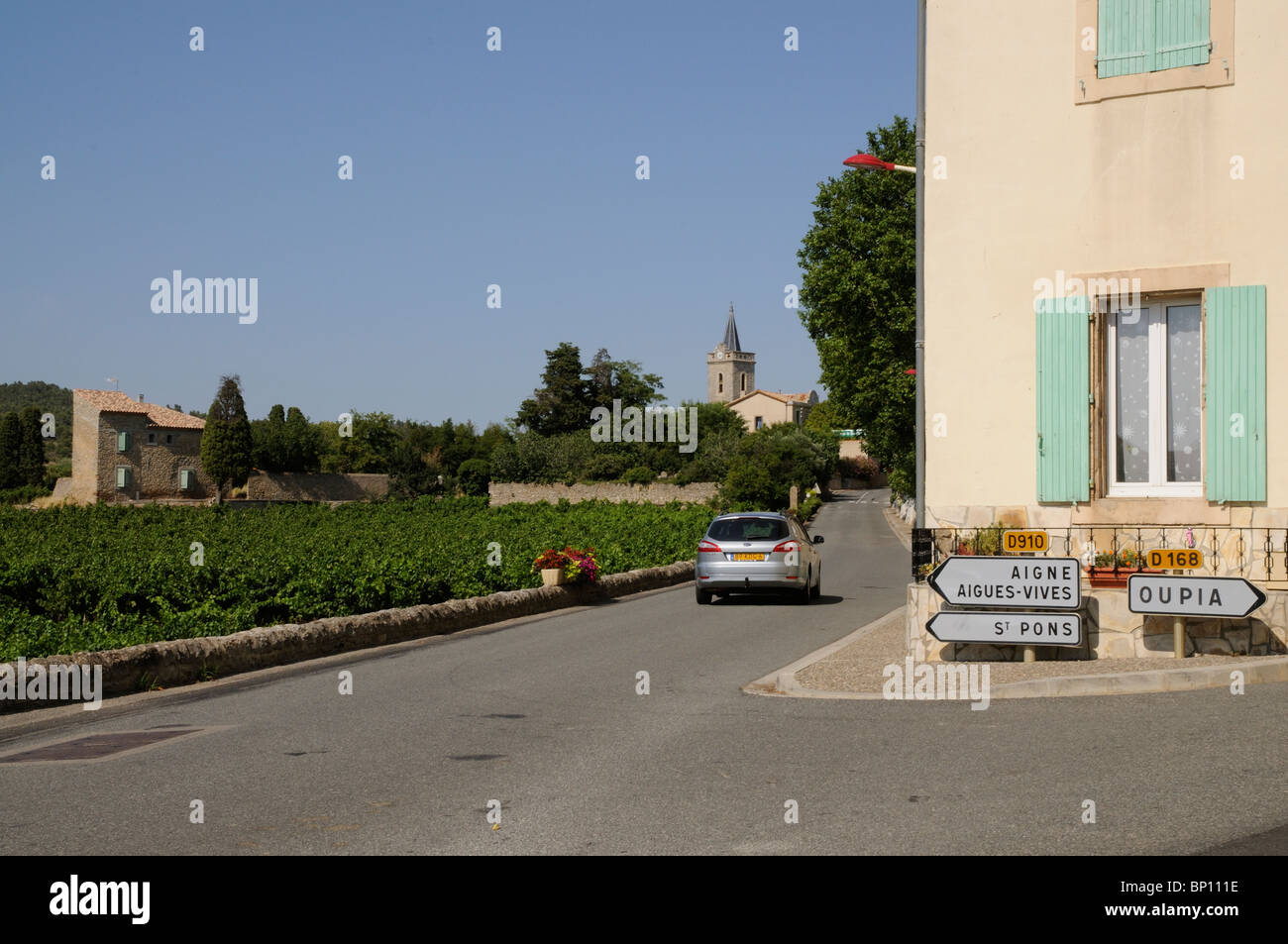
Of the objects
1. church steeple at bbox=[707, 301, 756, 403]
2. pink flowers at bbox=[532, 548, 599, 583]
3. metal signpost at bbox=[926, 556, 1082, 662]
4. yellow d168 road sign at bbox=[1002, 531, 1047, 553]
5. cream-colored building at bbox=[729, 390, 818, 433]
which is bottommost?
pink flowers at bbox=[532, 548, 599, 583]

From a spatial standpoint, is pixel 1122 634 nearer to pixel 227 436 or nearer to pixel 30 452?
pixel 227 436

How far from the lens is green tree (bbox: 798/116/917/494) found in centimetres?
3631

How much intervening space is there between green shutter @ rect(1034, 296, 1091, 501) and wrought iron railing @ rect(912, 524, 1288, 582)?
0.42 meters

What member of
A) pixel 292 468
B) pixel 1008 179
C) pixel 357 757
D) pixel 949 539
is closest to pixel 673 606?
pixel 949 539

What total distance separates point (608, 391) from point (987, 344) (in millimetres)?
98037

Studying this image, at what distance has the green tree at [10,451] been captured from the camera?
89000mm

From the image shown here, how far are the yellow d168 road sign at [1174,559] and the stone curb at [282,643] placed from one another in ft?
28.5

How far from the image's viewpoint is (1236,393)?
10.4 metres

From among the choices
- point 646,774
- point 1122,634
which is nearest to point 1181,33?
point 1122,634

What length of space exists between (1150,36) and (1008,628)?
18.1 feet

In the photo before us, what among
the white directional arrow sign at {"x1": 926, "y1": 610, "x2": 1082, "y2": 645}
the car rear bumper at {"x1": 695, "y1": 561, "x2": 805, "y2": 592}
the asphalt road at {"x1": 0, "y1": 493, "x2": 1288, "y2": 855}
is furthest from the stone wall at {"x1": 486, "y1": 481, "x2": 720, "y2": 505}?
the asphalt road at {"x1": 0, "y1": 493, "x2": 1288, "y2": 855}

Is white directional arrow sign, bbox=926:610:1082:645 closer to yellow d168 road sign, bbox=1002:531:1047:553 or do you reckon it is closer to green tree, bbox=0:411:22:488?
yellow d168 road sign, bbox=1002:531:1047:553
